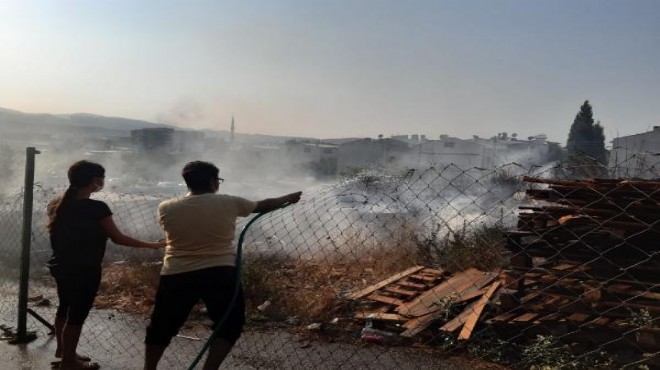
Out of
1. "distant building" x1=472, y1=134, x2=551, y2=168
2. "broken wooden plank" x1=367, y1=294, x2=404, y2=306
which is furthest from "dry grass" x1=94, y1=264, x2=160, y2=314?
"distant building" x1=472, y1=134, x2=551, y2=168

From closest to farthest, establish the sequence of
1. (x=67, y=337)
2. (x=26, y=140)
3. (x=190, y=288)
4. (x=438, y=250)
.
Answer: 1. (x=190, y=288)
2. (x=67, y=337)
3. (x=438, y=250)
4. (x=26, y=140)

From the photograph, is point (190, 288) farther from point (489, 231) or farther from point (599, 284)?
point (489, 231)

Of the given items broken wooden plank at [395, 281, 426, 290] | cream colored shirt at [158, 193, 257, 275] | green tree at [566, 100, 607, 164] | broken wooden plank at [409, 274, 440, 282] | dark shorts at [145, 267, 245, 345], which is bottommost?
broken wooden plank at [395, 281, 426, 290]

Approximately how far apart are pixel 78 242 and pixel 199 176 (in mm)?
1305

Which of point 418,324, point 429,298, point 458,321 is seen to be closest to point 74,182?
point 418,324

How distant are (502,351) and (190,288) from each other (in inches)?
113

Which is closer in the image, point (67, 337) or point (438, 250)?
point (67, 337)

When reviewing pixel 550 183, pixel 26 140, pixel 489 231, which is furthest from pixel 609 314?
pixel 26 140

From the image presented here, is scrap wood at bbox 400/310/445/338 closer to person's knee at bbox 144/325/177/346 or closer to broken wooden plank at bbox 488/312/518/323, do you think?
broken wooden plank at bbox 488/312/518/323

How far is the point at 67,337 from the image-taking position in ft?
12.3

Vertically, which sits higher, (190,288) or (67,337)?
(190,288)

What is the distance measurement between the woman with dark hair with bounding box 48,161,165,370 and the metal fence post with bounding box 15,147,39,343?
2.81 feet

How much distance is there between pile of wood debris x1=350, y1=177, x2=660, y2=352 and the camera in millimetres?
4066

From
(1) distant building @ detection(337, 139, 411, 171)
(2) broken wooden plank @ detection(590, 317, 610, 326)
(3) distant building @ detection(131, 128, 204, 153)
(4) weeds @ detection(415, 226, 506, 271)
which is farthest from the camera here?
(1) distant building @ detection(337, 139, 411, 171)
